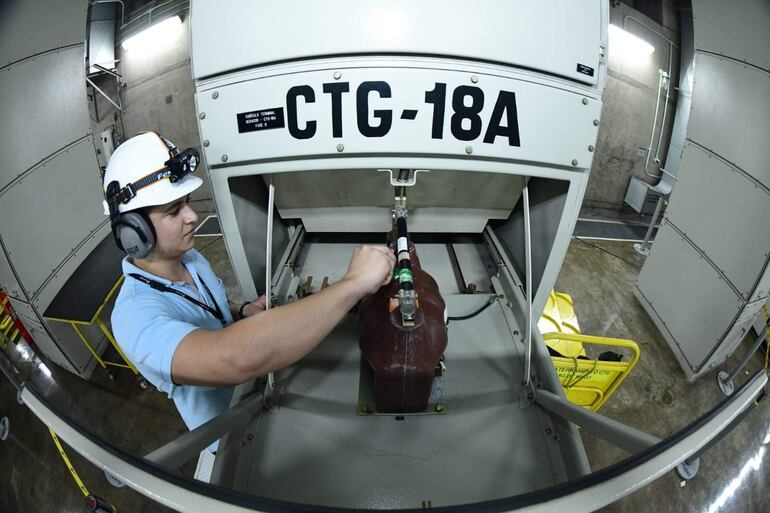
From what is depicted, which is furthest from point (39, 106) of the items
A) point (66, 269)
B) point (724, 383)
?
point (724, 383)

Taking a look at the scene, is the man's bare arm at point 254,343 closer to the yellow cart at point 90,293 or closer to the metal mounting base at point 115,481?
the metal mounting base at point 115,481

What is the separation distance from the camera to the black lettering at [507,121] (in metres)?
1.12

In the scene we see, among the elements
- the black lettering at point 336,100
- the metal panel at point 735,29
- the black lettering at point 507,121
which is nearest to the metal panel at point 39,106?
the black lettering at point 336,100

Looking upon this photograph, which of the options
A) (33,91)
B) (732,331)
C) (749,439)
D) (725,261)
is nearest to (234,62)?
(33,91)

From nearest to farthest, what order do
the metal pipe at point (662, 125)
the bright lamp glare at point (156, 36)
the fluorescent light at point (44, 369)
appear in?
the bright lamp glare at point (156, 36) < the fluorescent light at point (44, 369) < the metal pipe at point (662, 125)

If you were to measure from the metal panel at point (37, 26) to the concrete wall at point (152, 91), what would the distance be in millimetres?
269

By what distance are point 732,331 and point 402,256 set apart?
10.7 ft

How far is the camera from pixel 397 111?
1103mm

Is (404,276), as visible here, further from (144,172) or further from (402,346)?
(144,172)

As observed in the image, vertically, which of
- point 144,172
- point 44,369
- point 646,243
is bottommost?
point 44,369

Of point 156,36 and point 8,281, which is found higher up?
point 156,36

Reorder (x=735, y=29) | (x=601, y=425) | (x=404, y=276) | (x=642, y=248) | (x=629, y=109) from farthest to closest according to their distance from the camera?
(x=642, y=248)
(x=629, y=109)
(x=735, y=29)
(x=404, y=276)
(x=601, y=425)

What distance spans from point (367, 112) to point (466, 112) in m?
0.36

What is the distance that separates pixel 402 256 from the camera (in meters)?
1.08
